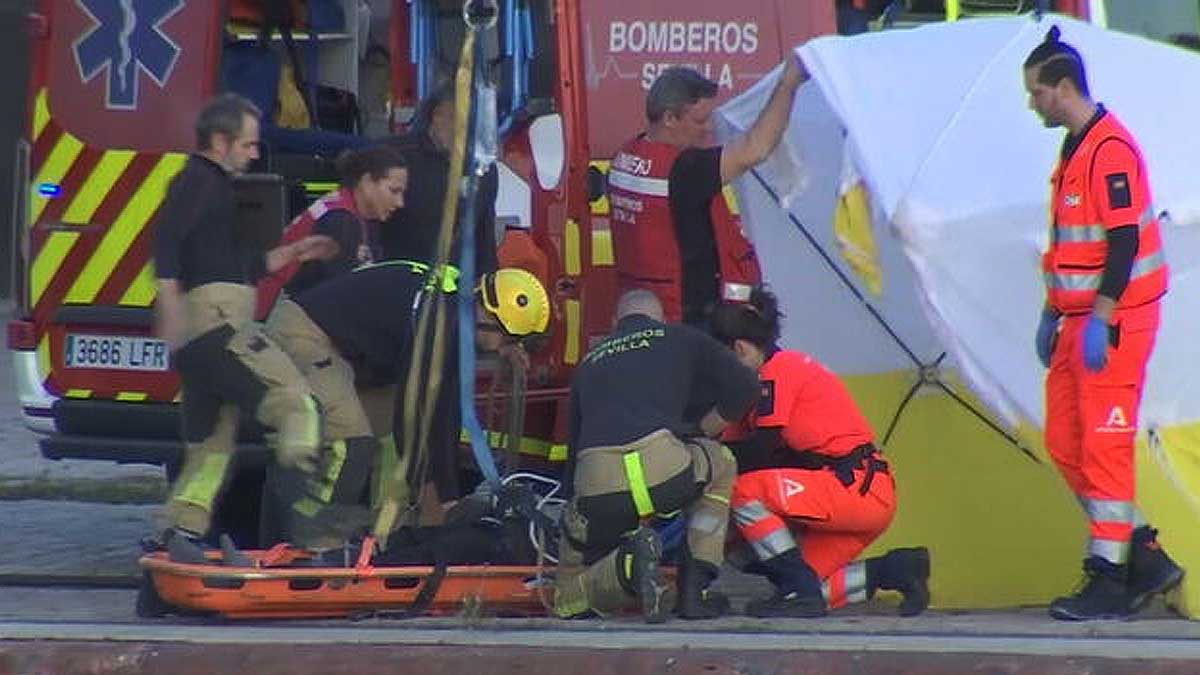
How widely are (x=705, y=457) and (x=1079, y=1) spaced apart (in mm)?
2258

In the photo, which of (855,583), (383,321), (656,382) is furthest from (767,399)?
(383,321)

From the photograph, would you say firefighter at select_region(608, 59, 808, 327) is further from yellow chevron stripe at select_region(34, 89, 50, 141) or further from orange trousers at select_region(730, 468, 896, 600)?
yellow chevron stripe at select_region(34, 89, 50, 141)

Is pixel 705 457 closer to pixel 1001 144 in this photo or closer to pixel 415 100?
pixel 1001 144

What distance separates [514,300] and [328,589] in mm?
1133

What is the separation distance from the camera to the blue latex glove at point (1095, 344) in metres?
7.10

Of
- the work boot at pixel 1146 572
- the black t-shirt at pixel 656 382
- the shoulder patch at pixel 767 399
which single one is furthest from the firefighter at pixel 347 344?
the work boot at pixel 1146 572

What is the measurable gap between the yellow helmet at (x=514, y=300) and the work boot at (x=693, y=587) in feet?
3.21

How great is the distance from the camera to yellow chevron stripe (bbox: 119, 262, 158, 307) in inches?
334

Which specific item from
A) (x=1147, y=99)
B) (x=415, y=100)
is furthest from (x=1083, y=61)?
(x=415, y=100)

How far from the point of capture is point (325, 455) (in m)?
7.69

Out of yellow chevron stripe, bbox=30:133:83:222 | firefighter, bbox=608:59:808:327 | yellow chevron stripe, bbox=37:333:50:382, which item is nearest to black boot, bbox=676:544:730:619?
firefighter, bbox=608:59:808:327

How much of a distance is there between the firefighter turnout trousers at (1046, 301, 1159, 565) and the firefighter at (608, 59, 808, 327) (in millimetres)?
1078

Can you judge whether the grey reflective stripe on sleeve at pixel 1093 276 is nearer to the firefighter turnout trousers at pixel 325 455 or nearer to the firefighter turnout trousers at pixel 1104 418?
the firefighter turnout trousers at pixel 1104 418

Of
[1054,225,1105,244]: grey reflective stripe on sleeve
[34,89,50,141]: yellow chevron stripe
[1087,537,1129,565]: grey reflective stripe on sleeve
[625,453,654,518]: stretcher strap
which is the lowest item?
[1087,537,1129,565]: grey reflective stripe on sleeve
